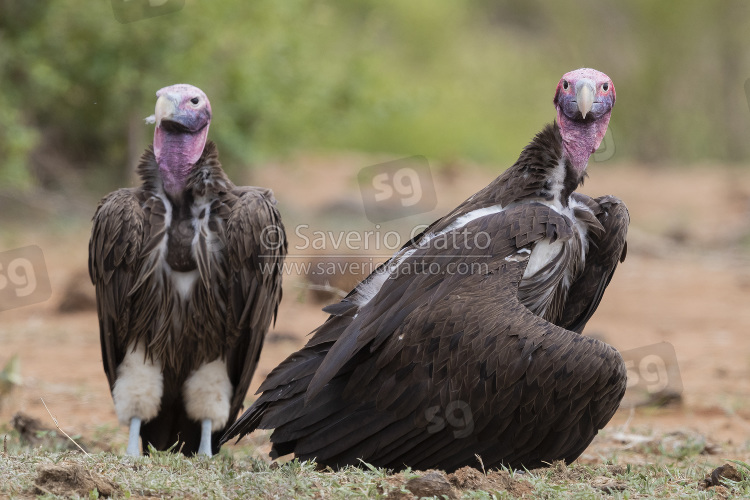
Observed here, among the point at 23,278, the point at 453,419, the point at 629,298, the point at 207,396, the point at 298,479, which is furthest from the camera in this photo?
the point at 629,298

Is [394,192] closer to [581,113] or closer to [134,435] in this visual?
[134,435]

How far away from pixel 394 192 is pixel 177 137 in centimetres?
929

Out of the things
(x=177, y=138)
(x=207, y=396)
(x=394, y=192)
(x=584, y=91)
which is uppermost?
(x=584, y=91)

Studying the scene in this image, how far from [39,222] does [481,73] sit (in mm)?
14177

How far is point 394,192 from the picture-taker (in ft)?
46.5

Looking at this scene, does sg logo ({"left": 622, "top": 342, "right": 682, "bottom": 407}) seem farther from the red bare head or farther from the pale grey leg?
the red bare head

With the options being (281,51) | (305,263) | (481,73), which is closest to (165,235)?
(305,263)

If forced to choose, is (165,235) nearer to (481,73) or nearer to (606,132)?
(606,132)

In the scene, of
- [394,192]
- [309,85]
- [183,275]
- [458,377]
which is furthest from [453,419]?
[394,192]

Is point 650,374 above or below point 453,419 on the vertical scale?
below

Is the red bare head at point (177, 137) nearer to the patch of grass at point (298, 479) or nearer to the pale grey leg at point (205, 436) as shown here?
the pale grey leg at point (205, 436)

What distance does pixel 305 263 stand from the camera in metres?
9.09

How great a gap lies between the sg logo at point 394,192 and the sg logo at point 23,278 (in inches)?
175

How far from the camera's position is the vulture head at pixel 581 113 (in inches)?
175
